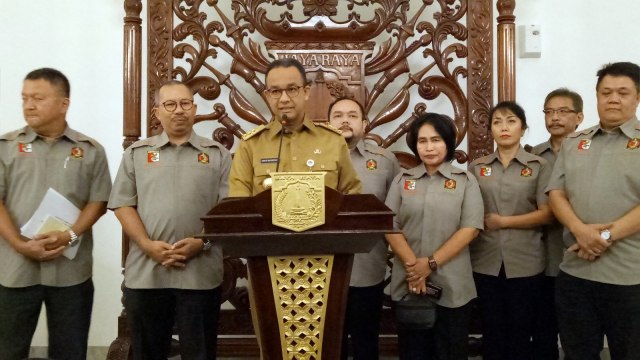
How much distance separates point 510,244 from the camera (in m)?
2.53

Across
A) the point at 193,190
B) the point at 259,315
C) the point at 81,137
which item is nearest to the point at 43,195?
the point at 81,137

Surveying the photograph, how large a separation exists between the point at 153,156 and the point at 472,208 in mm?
1409

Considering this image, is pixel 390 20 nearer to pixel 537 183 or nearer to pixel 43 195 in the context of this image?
pixel 537 183

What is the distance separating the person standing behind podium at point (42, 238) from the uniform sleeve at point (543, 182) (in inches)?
78.5

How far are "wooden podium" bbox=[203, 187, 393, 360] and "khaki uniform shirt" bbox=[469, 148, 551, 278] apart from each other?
1.17 metres

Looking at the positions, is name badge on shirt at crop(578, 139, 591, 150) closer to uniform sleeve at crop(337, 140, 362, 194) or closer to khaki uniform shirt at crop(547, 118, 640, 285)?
khaki uniform shirt at crop(547, 118, 640, 285)

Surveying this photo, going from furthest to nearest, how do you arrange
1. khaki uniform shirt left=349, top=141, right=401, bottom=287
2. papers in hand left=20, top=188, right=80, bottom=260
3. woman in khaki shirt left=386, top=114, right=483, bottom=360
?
khaki uniform shirt left=349, top=141, right=401, bottom=287, woman in khaki shirt left=386, top=114, right=483, bottom=360, papers in hand left=20, top=188, right=80, bottom=260

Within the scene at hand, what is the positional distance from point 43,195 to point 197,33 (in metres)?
1.31

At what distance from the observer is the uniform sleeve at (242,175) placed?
186cm

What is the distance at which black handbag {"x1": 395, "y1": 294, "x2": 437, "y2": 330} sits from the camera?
2.31 meters

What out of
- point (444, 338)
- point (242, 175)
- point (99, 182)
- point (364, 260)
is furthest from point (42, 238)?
point (444, 338)

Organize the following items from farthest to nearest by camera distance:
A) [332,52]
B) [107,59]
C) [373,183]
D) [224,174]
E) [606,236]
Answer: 1. [107,59]
2. [332,52]
3. [373,183]
4. [224,174]
5. [606,236]

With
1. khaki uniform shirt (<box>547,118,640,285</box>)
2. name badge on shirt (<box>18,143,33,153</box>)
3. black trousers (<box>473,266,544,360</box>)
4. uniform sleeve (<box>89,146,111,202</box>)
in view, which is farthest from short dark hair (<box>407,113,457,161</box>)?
name badge on shirt (<box>18,143,33,153</box>)

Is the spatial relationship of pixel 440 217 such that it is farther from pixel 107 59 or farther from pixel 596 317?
pixel 107 59
